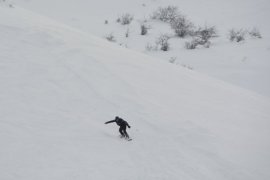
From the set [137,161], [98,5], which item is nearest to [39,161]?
[137,161]

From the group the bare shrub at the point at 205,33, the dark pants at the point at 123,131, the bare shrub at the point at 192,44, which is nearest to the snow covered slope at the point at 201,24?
the bare shrub at the point at 192,44

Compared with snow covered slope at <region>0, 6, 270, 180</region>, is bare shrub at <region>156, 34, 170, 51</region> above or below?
above

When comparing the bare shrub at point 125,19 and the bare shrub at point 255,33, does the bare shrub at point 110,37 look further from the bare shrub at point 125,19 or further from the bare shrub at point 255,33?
the bare shrub at point 255,33

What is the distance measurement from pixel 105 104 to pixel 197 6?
12156 mm

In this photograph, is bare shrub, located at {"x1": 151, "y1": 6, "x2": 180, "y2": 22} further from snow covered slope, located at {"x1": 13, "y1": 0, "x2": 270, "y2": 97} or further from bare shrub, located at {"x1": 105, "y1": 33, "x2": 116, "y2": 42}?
bare shrub, located at {"x1": 105, "y1": 33, "x2": 116, "y2": 42}

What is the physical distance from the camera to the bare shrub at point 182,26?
1295 cm

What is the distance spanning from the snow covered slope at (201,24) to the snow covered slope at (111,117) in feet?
10.1

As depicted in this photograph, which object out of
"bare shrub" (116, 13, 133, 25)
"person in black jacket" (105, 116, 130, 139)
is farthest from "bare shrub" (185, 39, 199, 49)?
"person in black jacket" (105, 116, 130, 139)

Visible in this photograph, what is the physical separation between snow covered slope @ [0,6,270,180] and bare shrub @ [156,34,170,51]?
3.92 meters

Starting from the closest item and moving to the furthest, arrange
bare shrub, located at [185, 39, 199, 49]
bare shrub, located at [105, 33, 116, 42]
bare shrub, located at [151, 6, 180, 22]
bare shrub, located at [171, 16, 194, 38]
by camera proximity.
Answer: bare shrub, located at [185, 39, 199, 49] → bare shrub, located at [105, 33, 116, 42] → bare shrub, located at [171, 16, 194, 38] → bare shrub, located at [151, 6, 180, 22]

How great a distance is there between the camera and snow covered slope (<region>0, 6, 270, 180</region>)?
390 cm

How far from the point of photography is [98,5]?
1591 centimetres

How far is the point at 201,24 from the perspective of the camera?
13.9 m

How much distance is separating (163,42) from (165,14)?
281 centimetres
